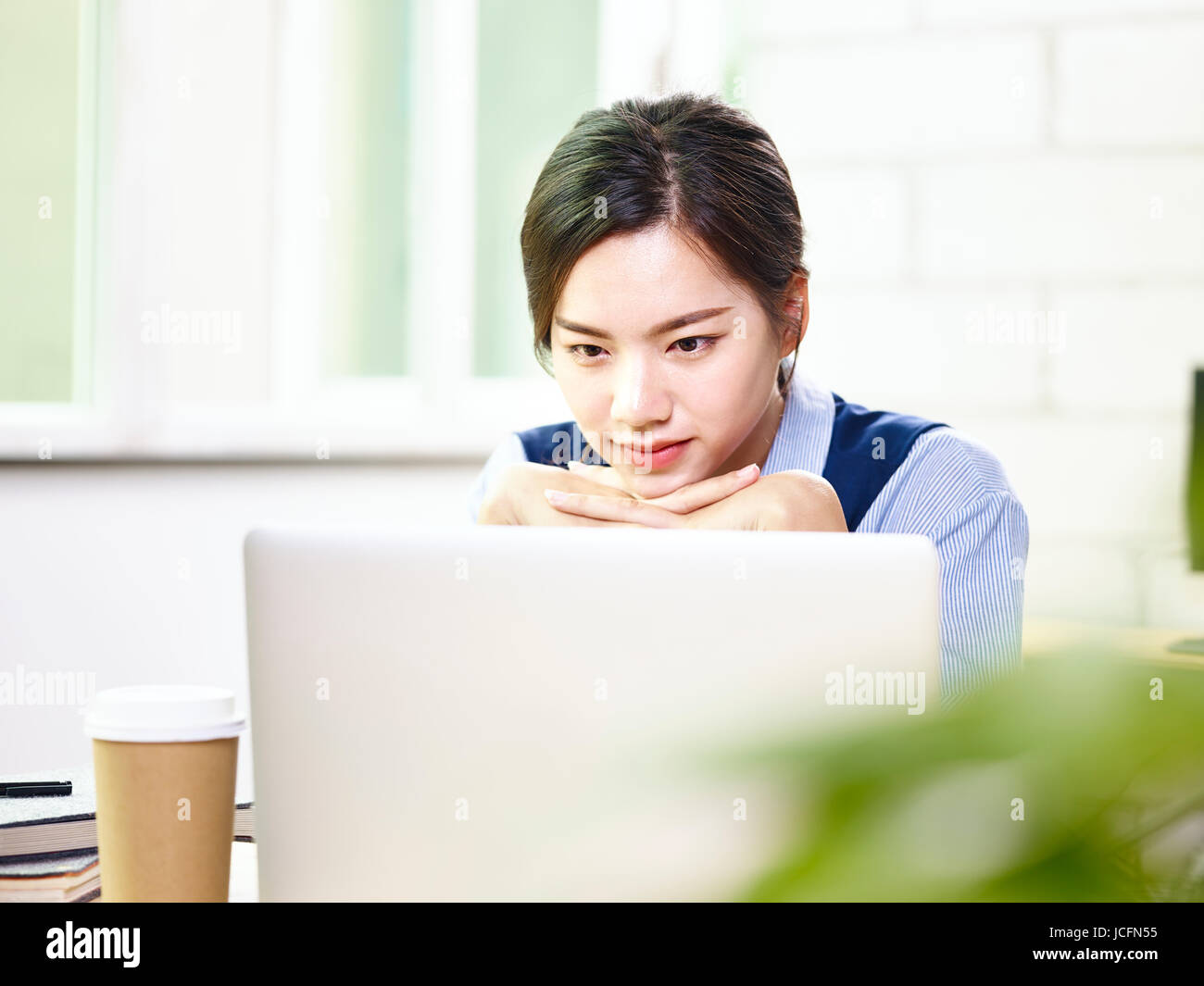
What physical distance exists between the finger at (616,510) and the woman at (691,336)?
0.35 ft

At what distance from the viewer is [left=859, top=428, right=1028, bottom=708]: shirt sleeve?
128cm

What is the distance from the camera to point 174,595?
8.03 feet

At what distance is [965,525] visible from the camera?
4.38 ft

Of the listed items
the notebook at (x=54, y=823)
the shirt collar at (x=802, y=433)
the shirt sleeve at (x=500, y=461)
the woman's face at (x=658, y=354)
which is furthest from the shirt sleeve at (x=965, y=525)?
the notebook at (x=54, y=823)

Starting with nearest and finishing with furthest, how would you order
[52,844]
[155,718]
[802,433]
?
1. [155,718]
2. [52,844]
3. [802,433]

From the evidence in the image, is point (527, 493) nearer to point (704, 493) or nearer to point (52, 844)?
point (704, 493)

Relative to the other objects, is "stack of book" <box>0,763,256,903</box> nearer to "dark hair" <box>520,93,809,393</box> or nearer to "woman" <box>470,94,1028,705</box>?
"woman" <box>470,94,1028,705</box>

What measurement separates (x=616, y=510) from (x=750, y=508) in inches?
4.4

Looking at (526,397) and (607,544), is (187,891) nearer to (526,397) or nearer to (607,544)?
(607,544)

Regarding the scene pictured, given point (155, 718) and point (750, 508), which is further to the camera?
point (750, 508)

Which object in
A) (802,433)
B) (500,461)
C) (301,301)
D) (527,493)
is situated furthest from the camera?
(301,301)

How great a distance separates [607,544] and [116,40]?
2.38m

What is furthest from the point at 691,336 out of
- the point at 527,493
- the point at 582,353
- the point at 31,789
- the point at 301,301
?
the point at 301,301
